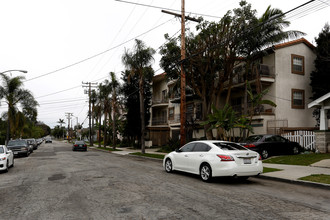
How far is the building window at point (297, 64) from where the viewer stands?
2431cm

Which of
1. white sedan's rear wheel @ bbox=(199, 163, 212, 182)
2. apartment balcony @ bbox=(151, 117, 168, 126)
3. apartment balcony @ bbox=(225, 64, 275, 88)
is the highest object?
apartment balcony @ bbox=(225, 64, 275, 88)

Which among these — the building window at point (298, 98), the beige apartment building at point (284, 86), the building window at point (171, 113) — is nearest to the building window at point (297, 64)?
the beige apartment building at point (284, 86)

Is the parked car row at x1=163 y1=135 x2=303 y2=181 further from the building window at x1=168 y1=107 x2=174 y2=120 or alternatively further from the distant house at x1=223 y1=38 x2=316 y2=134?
the building window at x1=168 y1=107 x2=174 y2=120

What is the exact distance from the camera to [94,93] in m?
50.0

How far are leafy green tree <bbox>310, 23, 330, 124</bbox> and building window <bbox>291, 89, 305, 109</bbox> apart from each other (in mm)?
888

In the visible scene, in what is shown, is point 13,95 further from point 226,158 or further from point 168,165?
point 226,158

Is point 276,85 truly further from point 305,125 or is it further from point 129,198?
point 129,198

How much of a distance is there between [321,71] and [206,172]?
19.3 meters

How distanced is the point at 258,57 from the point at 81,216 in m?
21.8

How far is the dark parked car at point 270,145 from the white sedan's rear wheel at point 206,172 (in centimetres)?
685

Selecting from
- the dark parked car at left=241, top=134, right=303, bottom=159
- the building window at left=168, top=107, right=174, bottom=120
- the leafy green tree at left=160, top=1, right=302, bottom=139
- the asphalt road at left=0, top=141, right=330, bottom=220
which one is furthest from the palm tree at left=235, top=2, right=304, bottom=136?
the building window at left=168, top=107, right=174, bottom=120

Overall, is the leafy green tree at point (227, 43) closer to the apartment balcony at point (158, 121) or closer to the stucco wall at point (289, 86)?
the stucco wall at point (289, 86)

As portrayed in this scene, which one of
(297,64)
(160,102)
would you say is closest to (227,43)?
(297,64)

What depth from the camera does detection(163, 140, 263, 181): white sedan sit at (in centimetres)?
900
